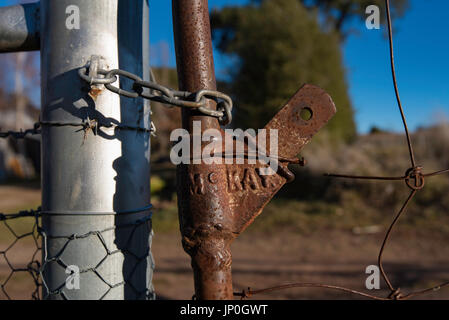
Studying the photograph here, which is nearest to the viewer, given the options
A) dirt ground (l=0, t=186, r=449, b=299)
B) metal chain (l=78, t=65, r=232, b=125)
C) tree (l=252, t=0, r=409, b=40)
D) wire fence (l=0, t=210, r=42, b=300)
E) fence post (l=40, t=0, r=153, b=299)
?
metal chain (l=78, t=65, r=232, b=125)

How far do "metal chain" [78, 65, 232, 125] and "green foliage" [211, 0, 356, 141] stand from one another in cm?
860

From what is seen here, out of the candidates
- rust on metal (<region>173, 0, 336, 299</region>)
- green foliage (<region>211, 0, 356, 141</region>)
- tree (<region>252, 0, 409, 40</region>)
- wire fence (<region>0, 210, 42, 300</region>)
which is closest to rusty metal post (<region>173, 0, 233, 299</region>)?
rust on metal (<region>173, 0, 336, 299</region>)

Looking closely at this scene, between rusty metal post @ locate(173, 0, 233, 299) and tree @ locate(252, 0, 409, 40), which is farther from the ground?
tree @ locate(252, 0, 409, 40)

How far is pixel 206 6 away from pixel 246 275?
4067 mm

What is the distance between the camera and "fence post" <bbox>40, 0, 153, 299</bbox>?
39.0 inches

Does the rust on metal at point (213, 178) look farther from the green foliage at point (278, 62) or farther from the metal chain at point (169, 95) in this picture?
the green foliage at point (278, 62)

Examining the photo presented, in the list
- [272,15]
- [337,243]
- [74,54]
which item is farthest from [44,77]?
[272,15]

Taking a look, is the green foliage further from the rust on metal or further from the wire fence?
the rust on metal

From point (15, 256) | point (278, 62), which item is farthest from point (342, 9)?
point (15, 256)

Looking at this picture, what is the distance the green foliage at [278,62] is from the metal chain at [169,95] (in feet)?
28.2

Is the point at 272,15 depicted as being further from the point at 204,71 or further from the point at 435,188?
the point at 204,71

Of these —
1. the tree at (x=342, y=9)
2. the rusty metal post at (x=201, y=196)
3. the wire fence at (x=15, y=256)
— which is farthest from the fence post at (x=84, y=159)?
the tree at (x=342, y=9)

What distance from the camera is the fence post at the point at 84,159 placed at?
3.25ft
